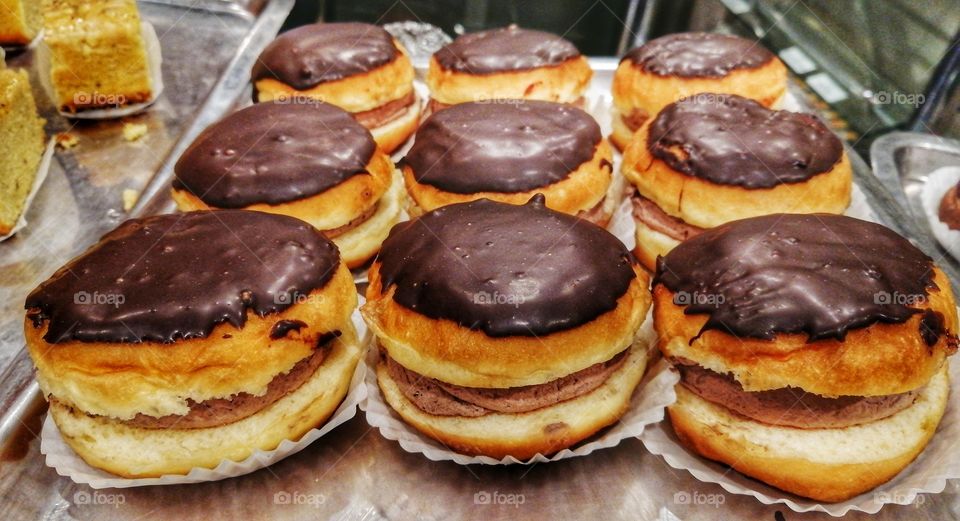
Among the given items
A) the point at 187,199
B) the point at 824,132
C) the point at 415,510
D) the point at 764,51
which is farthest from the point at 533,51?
the point at 415,510

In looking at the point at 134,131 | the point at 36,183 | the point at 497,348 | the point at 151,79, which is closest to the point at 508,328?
the point at 497,348

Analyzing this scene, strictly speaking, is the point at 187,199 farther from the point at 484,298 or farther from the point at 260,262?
the point at 484,298

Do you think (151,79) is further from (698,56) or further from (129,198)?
(698,56)

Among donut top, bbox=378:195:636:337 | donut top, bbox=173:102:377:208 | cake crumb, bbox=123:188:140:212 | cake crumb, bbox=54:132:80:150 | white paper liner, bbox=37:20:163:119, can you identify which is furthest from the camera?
white paper liner, bbox=37:20:163:119

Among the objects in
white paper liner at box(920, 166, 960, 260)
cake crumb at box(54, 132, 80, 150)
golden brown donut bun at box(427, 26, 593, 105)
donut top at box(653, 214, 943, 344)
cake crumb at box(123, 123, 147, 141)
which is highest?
donut top at box(653, 214, 943, 344)

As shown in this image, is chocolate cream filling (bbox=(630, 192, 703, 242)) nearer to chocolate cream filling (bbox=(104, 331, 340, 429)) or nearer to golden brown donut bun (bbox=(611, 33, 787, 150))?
golden brown donut bun (bbox=(611, 33, 787, 150))

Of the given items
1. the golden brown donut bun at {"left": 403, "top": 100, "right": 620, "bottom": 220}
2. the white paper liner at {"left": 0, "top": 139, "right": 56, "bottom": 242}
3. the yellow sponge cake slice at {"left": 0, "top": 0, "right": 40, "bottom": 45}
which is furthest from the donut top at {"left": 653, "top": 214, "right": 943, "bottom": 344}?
the yellow sponge cake slice at {"left": 0, "top": 0, "right": 40, "bottom": 45}

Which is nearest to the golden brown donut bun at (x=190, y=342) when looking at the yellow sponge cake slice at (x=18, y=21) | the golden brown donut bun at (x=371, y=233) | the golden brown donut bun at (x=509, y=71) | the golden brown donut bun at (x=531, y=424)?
the golden brown donut bun at (x=531, y=424)
